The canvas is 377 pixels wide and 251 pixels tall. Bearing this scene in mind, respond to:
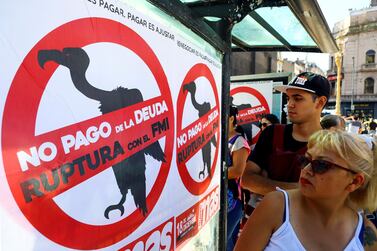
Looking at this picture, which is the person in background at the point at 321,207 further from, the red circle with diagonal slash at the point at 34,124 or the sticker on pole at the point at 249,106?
the sticker on pole at the point at 249,106

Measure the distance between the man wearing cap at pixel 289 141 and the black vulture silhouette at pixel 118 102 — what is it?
1088 mm

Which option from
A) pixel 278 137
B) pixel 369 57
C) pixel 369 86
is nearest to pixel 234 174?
pixel 278 137

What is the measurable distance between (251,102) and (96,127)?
16.8ft

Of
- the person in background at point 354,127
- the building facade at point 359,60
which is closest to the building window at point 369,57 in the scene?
the building facade at point 359,60

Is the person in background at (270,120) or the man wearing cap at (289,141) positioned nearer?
the man wearing cap at (289,141)

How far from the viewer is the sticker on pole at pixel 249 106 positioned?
243 inches

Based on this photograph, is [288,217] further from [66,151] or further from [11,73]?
[11,73]

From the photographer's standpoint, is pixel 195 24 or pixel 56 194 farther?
pixel 195 24

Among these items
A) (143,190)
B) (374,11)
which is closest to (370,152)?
(143,190)

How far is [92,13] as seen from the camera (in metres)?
1.29

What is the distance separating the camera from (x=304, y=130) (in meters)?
2.60

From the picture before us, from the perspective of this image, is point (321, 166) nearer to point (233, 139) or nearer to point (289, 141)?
point (289, 141)

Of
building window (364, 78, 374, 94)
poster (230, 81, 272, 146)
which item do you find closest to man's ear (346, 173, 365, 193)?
poster (230, 81, 272, 146)

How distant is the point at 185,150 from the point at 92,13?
39.0 inches
